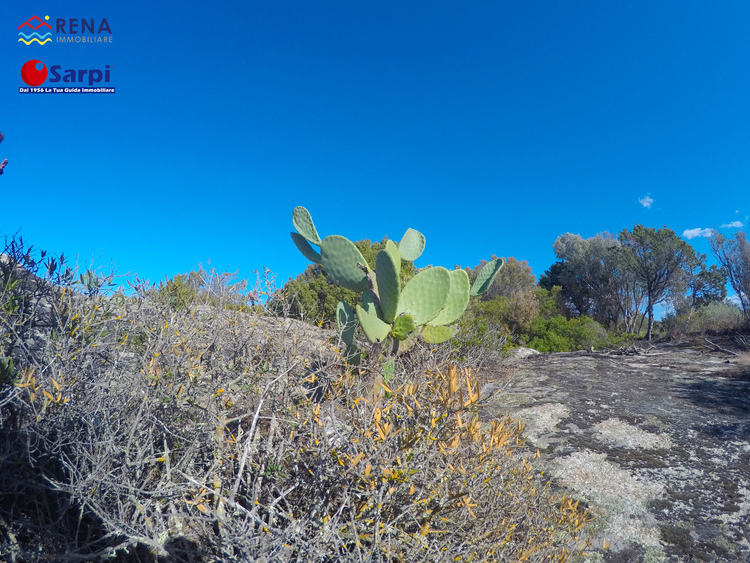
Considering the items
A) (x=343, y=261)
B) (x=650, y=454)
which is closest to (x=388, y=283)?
(x=343, y=261)

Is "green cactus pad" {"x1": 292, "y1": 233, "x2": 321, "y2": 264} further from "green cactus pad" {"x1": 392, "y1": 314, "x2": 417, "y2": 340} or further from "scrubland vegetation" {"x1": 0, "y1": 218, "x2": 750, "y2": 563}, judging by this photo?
"scrubland vegetation" {"x1": 0, "y1": 218, "x2": 750, "y2": 563}

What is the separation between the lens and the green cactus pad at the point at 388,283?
2.81m

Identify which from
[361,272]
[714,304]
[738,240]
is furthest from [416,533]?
[714,304]

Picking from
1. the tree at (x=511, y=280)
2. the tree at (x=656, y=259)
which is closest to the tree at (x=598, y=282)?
the tree at (x=656, y=259)

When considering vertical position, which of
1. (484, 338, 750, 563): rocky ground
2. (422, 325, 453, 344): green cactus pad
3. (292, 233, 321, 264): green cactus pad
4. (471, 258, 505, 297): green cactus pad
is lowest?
(484, 338, 750, 563): rocky ground

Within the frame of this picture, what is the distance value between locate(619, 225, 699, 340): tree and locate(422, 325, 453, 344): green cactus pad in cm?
1645

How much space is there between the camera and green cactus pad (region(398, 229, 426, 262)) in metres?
4.06

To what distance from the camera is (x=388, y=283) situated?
2.90 m

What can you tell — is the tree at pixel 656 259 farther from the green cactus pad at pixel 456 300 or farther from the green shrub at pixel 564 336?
the green cactus pad at pixel 456 300

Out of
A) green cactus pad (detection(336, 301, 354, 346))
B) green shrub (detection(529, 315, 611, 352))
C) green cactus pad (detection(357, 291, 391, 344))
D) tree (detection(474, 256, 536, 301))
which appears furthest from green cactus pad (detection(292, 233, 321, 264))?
tree (detection(474, 256, 536, 301))

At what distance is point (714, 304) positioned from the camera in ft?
53.7

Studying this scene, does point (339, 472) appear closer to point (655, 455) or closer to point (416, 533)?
point (416, 533)

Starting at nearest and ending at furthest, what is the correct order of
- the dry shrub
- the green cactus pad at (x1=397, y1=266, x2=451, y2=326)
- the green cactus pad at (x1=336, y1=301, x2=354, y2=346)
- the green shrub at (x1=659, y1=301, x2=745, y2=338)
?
the dry shrub → the green cactus pad at (x1=336, y1=301, x2=354, y2=346) → the green cactus pad at (x1=397, y1=266, x2=451, y2=326) → the green shrub at (x1=659, y1=301, x2=745, y2=338)

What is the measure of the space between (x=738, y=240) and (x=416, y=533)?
61.1 ft
